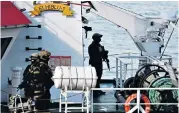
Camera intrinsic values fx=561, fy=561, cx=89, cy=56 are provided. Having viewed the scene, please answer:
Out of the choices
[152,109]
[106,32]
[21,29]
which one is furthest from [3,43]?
[106,32]

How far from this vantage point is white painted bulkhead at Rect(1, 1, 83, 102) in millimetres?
10203

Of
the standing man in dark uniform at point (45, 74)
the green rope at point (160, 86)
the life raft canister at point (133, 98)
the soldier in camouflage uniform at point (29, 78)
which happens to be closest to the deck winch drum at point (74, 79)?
the standing man in dark uniform at point (45, 74)

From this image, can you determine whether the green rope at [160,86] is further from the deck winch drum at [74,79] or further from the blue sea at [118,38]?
the blue sea at [118,38]

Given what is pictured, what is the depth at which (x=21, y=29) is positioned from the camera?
9984 mm

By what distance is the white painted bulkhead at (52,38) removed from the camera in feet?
33.5

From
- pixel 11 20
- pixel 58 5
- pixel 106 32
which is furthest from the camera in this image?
pixel 106 32

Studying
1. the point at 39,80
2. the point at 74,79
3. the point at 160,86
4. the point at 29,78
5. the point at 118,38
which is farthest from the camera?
the point at 118,38

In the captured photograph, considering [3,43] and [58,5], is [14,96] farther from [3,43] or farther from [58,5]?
[58,5]

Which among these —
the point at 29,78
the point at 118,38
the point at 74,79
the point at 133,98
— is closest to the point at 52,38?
the point at 29,78

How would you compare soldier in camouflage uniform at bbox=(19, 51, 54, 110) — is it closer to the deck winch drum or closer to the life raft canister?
the deck winch drum

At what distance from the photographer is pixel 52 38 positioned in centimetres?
1030

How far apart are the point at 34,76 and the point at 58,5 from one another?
1.80 meters

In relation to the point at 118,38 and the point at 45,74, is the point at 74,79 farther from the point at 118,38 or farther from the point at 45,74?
the point at 118,38

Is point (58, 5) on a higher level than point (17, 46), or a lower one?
higher
